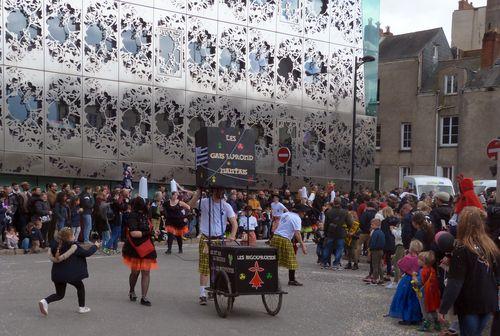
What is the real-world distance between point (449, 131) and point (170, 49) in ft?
66.0

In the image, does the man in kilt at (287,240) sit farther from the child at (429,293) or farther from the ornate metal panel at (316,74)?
the ornate metal panel at (316,74)

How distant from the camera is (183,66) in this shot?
92.6 feet

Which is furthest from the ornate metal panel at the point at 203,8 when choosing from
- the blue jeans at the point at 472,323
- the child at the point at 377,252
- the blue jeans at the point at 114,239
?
the blue jeans at the point at 472,323

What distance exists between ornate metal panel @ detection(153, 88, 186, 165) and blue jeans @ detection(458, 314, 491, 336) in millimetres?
22540

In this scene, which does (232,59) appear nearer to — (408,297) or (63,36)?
(63,36)

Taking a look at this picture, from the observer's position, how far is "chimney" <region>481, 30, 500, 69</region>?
39562mm

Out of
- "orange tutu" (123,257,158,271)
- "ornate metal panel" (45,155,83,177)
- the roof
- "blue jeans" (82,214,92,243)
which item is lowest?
"blue jeans" (82,214,92,243)

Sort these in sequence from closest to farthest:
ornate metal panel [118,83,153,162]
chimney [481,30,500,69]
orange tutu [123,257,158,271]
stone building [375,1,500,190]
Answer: orange tutu [123,257,158,271], ornate metal panel [118,83,153,162], stone building [375,1,500,190], chimney [481,30,500,69]

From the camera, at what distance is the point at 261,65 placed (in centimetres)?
3058

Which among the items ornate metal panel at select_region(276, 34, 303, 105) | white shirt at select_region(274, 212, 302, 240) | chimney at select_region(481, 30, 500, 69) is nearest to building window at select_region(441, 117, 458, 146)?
chimney at select_region(481, 30, 500, 69)

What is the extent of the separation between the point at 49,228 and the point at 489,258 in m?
14.8

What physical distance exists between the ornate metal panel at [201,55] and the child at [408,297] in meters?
19.7

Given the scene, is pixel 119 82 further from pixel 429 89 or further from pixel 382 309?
pixel 429 89

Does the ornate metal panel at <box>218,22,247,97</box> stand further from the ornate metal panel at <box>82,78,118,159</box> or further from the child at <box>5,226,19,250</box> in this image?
the child at <box>5,226,19,250</box>
